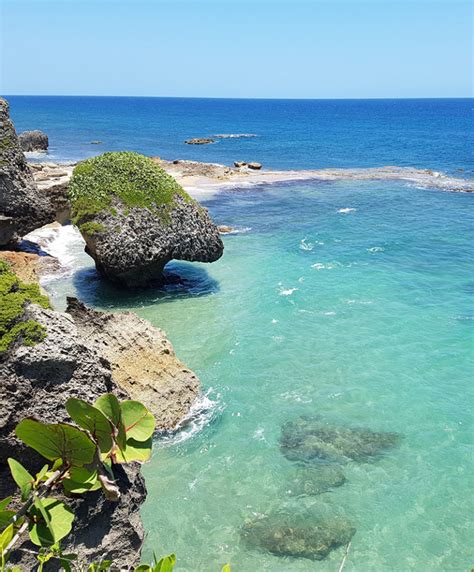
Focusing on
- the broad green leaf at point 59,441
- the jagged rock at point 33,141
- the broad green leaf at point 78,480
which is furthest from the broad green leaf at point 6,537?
the jagged rock at point 33,141

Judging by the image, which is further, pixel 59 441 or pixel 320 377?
pixel 320 377

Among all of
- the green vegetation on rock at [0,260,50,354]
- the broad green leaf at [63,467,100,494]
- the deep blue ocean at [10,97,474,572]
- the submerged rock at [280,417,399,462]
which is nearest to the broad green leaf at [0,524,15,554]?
the broad green leaf at [63,467,100,494]

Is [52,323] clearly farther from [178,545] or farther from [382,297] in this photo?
[382,297]

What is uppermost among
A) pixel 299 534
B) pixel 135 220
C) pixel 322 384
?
pixel 135 220

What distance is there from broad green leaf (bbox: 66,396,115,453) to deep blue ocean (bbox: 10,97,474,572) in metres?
7.20

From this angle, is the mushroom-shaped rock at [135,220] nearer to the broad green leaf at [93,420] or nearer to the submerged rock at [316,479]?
the submerged rock at [316,479]

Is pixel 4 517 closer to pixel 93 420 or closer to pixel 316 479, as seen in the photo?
pixel 93 420

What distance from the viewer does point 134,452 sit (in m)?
5.22

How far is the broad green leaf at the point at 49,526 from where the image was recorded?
4.68m

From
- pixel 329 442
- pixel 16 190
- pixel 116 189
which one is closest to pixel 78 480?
pixel 329 442

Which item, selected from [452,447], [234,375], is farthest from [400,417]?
[234,375]

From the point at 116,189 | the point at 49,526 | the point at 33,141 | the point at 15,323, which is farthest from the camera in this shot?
the point at 33,141

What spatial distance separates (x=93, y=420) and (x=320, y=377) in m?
14.3

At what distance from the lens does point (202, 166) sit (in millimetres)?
64500
